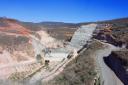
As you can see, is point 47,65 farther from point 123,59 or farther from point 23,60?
point 123,59

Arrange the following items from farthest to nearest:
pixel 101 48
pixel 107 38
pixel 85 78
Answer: pixel 107 38
pixel 101 48
pixel 85 78

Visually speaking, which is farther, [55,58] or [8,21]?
[8,21]

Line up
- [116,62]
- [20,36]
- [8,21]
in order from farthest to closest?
1. [8,21]
2. [20,36]
3. [116,62]

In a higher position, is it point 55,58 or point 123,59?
point 123,59

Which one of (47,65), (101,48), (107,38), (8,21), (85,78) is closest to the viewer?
(85,78)

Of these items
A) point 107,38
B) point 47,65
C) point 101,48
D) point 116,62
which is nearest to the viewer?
point 116,62

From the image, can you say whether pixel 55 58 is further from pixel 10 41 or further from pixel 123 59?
pixel 123 59

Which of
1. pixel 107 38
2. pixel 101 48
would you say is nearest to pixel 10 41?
pixel 101 48

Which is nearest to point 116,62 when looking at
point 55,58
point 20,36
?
point 55,58

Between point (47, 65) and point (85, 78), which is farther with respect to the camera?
point (47, 65)
